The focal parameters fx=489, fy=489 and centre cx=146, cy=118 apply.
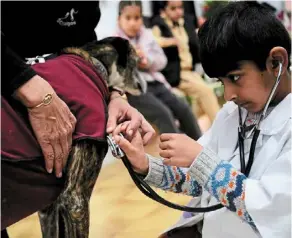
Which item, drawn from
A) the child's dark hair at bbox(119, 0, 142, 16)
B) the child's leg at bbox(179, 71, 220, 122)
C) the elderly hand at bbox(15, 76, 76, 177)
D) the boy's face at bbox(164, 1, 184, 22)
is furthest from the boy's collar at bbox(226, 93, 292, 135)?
the boy's face at bbox(164, 1, 184, 22)

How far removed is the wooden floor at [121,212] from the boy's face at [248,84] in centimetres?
52

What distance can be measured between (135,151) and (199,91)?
7.16ft

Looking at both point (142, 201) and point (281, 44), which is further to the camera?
point (142, 201)

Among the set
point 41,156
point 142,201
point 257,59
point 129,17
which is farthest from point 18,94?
point 129,17

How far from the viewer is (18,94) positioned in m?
0.71

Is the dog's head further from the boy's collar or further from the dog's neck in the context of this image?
the boy's collar

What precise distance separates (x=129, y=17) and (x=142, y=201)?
4.18 feet

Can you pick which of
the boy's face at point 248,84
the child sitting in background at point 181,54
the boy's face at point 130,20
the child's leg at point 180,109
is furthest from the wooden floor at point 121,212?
the child sitting in background at point 181,54

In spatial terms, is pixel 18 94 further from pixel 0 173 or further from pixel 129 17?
pixel 129 17

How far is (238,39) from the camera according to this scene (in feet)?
2.97

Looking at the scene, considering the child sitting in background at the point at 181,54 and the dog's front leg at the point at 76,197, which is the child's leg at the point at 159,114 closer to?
the child sitting in background at the point at 181,54

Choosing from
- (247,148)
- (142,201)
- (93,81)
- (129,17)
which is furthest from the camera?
(129,17)

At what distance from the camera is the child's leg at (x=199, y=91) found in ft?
9.93

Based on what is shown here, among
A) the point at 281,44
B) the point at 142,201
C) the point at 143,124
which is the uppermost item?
the point at 281,44
